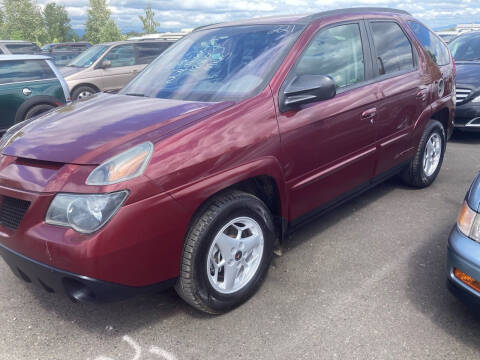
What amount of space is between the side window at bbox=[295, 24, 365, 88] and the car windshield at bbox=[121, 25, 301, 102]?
180 millimetres

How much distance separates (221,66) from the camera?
3031 millimetres

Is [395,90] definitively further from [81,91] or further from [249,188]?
[81,91]

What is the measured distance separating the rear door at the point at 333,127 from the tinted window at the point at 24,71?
5803mm

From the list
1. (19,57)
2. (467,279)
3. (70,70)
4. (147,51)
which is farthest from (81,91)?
(467,279)

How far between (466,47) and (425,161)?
4.90 metres

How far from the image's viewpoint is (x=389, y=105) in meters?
3.59

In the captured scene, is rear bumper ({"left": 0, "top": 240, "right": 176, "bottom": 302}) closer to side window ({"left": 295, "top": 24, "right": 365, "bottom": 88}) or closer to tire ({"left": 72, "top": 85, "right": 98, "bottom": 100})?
side window ({"left": 295, "top": 24, "right": 365, "bottom": 88})

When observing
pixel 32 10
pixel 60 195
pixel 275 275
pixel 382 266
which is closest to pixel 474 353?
pixel 382 266

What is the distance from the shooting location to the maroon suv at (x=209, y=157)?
207 cm

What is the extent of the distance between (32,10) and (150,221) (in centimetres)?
4111

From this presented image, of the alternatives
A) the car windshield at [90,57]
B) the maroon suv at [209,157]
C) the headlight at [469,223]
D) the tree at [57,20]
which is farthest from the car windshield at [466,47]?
the tree at [57,20]

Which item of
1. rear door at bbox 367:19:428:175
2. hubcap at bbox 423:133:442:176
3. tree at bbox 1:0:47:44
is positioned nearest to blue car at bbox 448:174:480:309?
rear door at bbox 367:19:428:175

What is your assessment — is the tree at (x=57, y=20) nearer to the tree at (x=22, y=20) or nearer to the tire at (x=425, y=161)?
the tree at (x=22, y=20)

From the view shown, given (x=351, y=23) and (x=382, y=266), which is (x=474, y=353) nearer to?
(x=382, y=266)
